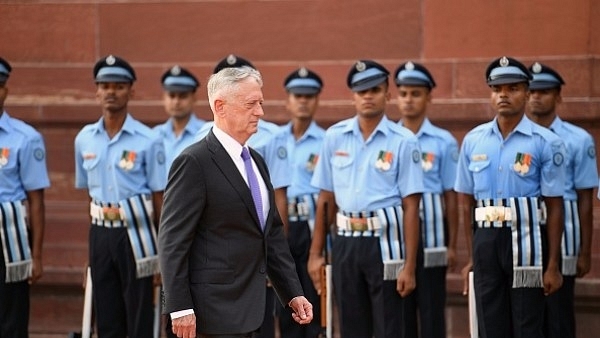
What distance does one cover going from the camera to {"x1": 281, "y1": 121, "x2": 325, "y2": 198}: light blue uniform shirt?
1084 centimetres

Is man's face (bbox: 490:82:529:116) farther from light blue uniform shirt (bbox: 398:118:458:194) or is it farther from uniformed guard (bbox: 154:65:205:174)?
uniformed guard (bbox: 154:65:205:174)

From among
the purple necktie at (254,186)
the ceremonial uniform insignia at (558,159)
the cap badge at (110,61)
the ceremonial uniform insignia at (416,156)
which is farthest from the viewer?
the cap badge at (110,61)

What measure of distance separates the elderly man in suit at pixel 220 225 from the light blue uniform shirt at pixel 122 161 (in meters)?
3.45

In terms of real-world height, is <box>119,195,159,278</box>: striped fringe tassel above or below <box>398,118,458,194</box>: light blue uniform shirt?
below

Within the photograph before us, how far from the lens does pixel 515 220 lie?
8828mm

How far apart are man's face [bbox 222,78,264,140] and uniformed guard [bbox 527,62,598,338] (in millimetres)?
3900

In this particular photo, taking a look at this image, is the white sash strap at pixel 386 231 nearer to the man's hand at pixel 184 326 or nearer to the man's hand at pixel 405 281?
the man's hand at pixel 405 281

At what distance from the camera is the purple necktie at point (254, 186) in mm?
6570

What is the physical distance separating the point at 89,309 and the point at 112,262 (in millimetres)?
407

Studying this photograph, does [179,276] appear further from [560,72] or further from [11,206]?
[560,72]

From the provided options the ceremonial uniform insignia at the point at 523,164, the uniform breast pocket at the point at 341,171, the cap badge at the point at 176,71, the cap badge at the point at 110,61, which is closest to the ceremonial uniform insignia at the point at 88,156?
the cap badge at the point at 110,61

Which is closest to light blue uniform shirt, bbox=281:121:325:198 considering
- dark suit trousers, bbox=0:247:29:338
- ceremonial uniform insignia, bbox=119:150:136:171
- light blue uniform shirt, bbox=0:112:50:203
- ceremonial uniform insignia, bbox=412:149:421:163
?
ceremonial uniform insignia, bbox=119:150:136:171

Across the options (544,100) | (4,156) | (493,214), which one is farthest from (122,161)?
(544,100)

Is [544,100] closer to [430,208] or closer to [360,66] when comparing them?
[430,208]
